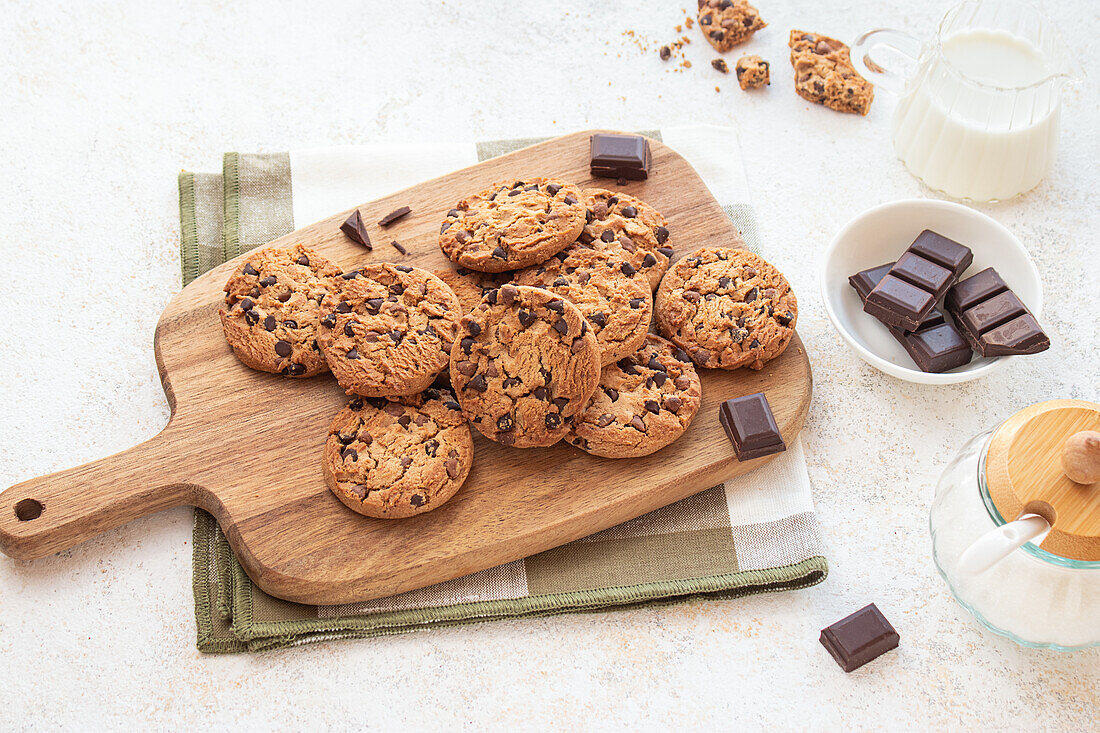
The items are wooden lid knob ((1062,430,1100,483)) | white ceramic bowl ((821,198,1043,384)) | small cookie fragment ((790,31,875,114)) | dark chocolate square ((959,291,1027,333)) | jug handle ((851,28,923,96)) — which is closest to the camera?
wooden lid knob ((1062,430,1100,483))

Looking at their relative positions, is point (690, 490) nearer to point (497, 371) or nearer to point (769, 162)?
point (497, 371)

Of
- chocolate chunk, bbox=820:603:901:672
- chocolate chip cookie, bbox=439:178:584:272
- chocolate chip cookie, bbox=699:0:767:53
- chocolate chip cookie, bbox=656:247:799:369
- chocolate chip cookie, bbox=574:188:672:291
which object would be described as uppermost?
chocolate chip cookie, bbox=699:0:767:53

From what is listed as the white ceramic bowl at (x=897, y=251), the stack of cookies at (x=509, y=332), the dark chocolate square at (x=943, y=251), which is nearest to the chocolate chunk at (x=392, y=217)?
the stack of cookies at (x=509, y=332)

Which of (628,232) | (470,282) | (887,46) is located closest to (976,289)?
(887,46)

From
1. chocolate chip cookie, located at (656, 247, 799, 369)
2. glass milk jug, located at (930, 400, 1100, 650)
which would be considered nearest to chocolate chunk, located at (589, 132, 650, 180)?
chocolate chip cookie, located at (656, 247, 799, 369)

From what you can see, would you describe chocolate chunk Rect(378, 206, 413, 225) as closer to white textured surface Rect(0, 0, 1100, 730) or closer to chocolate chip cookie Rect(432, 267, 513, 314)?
chocolate chip cookie Rect(432, 267, 513, 314)

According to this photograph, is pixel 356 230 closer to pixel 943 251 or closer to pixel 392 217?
pixel 392 217

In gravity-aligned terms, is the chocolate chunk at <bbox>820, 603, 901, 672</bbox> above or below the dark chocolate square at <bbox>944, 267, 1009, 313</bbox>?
below
